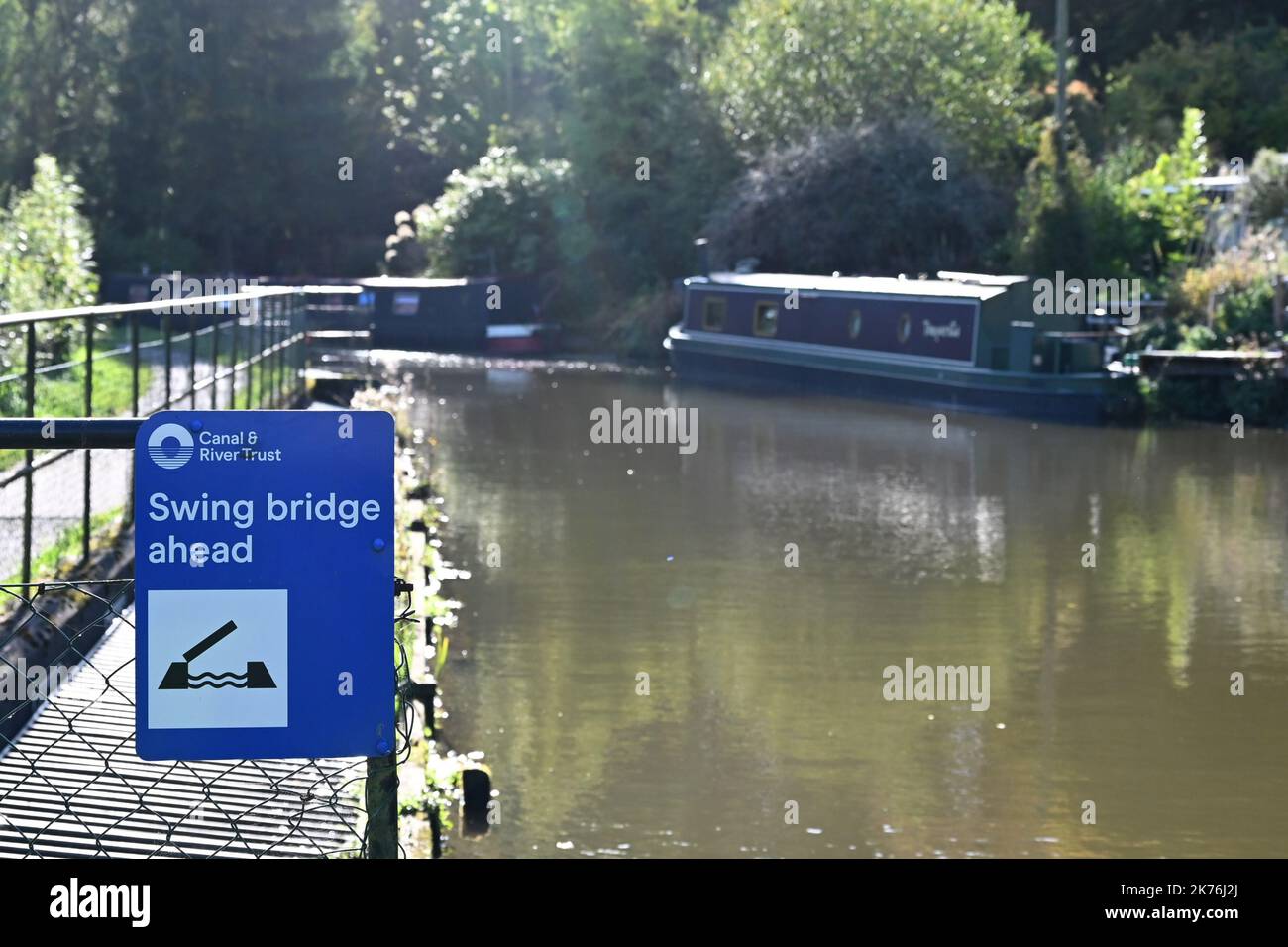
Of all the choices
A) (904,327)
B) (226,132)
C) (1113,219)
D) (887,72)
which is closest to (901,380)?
(904,327)

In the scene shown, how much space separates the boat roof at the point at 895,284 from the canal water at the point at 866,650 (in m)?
6.99

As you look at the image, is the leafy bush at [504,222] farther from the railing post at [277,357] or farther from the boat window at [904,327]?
the railing post at [277,357]

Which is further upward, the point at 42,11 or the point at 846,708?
the point at 42,11

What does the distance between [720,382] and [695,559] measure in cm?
1879

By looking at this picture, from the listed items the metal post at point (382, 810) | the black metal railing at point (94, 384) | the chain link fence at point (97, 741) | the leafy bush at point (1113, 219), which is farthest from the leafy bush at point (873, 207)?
the metal post at point (382, 810)

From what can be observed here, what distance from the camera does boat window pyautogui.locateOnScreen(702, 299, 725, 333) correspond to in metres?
35.0

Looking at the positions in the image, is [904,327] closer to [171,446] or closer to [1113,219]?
[1113,219]

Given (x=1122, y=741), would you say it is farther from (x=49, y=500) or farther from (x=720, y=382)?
(x=720, y=382)

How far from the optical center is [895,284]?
31109mm

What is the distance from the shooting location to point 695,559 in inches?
590

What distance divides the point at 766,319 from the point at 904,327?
438 cm

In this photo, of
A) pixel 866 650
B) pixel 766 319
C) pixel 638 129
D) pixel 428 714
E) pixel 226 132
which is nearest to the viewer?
pixel 428 714

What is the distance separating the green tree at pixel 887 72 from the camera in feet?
Result: 127
